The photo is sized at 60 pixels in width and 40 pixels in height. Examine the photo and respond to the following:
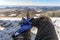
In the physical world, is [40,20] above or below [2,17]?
above

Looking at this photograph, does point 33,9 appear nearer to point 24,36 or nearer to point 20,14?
point 20,14

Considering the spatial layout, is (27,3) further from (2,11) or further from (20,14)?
(2,11)

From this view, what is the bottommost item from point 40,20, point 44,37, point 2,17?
point 2,17

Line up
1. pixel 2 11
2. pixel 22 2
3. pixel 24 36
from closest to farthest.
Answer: pixel 24 36 < pixel 22 2 < pixel 2 11

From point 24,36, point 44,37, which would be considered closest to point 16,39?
point 24,36

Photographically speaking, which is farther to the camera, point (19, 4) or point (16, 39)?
point (19, 4)

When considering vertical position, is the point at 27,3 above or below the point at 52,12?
above

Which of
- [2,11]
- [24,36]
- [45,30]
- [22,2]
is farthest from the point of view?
[2,11]

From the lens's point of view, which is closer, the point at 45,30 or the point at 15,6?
the point at 45,30

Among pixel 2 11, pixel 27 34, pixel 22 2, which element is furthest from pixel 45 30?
pixel 2 11
